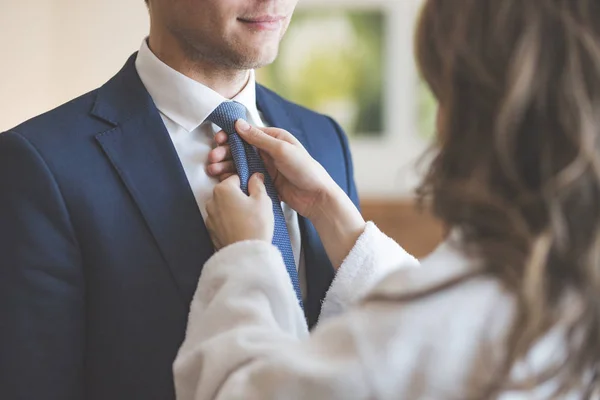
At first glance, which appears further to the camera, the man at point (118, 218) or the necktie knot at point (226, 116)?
the necktie knot at point (226, 116)

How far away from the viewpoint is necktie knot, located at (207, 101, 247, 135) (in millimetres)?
1391

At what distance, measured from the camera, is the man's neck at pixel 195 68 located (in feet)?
4.68

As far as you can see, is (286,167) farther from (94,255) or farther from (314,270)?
(94,255)

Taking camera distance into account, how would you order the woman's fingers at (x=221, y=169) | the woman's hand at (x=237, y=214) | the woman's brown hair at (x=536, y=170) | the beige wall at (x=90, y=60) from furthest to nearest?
the beige wall at (x=90, y=60), the woman's fingers at (x=221, y=169), the woman's hand at (x=237, y=214), the woman's brown hair at (x=536, y=170)

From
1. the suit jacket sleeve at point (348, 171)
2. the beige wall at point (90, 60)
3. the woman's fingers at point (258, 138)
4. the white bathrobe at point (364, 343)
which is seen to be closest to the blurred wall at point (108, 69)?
the beige wall at point (90, 60)

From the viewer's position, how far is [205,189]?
1.37 m

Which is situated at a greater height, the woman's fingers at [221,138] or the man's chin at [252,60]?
the man's chin at [252,60]

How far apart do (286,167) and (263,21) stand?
0.24 meters

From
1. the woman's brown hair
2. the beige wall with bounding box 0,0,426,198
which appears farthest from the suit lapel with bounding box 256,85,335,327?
the beige wall with bounding box 0,0,426,198

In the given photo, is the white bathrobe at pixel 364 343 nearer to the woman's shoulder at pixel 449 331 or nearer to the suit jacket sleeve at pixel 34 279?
the woman's shoulder at pixel 449 331

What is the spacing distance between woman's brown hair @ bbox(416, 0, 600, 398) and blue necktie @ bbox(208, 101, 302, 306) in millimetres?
451

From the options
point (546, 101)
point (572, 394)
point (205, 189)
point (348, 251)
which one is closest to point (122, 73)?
point (205, 189)

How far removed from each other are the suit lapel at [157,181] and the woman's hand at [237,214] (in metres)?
0.04

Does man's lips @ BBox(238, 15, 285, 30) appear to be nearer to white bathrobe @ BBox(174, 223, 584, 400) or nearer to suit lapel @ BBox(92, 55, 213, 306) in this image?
suit lapel @ BBox(92, 55, 213, 306)
